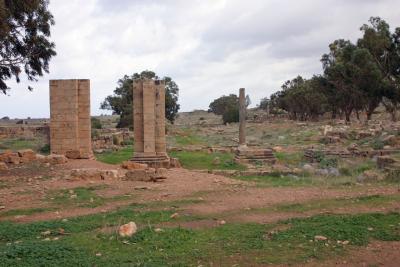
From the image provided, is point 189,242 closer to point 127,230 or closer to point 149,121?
point 127,230

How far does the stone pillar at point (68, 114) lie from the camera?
18.6 meters

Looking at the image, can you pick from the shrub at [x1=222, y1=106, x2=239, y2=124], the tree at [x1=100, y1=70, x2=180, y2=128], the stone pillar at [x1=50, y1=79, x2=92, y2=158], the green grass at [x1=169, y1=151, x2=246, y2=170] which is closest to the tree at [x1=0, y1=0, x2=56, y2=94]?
the stone pillar at [x1=50, y1=79, x2=92, y2=158]

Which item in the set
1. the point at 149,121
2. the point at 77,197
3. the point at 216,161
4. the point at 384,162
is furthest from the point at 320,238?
the point at 216,161

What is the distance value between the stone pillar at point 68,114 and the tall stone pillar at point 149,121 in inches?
75.8

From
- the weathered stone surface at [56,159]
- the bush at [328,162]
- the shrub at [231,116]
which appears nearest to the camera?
the weathered stone surface at [56,159]

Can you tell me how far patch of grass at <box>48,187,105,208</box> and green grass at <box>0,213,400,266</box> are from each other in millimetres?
1987

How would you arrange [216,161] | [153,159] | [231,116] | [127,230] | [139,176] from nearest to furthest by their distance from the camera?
[127,230]
[139,176]
[153,159]
[216,161]
[231,116]

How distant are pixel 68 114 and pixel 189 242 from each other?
13.1m

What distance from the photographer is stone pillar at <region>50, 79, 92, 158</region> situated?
732 inches

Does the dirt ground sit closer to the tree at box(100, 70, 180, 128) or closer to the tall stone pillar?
the tall stone pillar

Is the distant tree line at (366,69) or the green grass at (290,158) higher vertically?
the distant tree line at (366,69)

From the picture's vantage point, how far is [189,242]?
6730 mm

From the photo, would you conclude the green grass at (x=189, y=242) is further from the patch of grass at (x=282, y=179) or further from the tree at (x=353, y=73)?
the tree at (x=353, y=73)

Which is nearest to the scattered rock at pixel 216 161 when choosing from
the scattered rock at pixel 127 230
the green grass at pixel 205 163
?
the green grass at pixel 205 163
